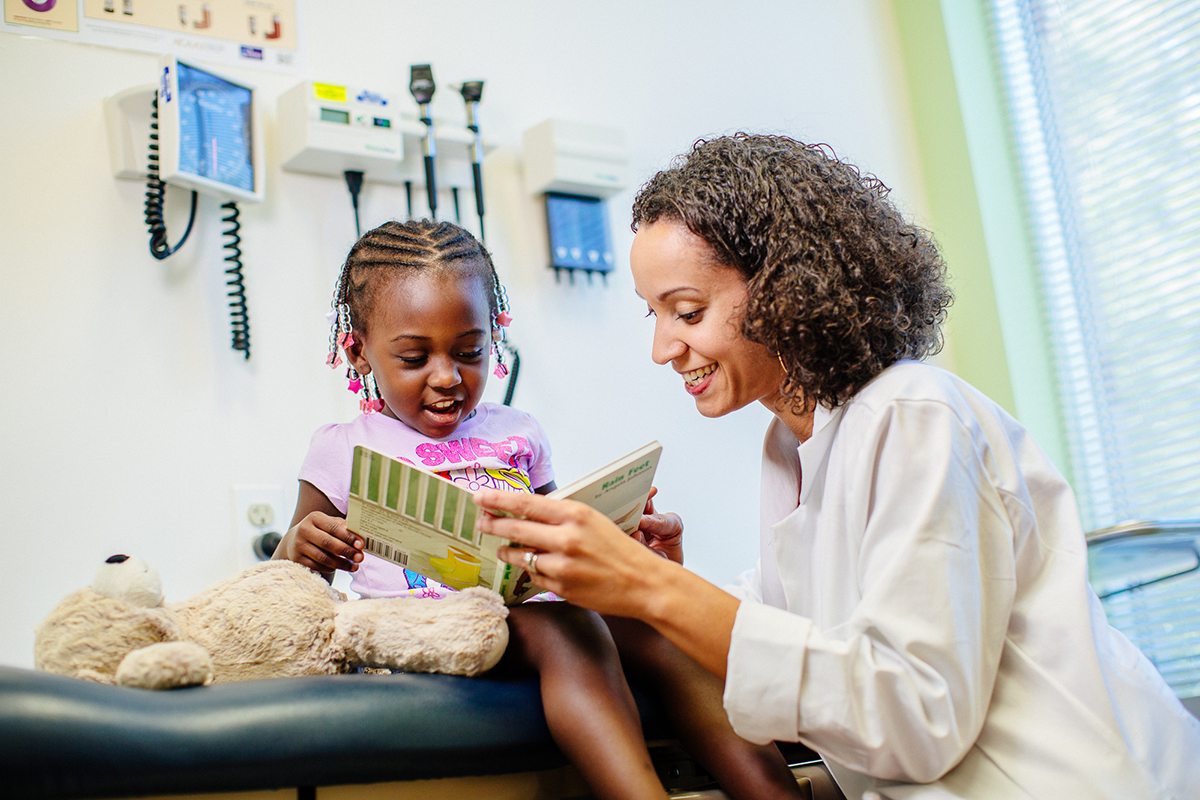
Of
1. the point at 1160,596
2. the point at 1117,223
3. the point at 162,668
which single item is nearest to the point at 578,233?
the point at 1117,223

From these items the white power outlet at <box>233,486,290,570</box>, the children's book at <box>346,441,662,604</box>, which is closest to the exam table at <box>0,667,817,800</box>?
the children's book at <box>346,441,662,604</box>

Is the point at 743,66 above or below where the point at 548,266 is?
above

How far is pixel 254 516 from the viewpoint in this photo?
5.48 ft

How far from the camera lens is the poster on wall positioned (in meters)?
1.66

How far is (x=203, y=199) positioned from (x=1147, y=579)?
208 centimetres

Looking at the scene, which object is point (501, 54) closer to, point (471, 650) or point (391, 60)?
point (391, 60)

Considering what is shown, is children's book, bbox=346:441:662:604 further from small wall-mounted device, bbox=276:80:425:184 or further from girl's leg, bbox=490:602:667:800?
small wall-mounted device, bbox=276:80:425:184

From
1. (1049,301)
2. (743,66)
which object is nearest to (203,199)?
(743,66)

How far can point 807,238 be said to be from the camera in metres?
1.07

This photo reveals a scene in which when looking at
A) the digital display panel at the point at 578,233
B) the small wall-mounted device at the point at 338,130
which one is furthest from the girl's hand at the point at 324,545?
the digital display panel at the point at 578,233

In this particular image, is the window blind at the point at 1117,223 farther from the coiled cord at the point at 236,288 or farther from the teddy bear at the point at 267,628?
the coiled cord at the point at 236,288

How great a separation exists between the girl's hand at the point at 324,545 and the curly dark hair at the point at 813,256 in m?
0.56

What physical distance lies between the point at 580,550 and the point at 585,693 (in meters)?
0.18

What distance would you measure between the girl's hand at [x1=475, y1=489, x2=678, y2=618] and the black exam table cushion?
16 cm
